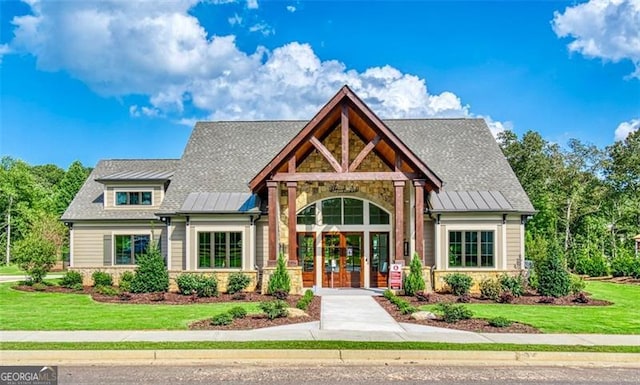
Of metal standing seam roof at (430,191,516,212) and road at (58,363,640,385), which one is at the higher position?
metal standing seam roof at (430,191,516,212)

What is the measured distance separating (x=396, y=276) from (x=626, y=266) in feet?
59.8

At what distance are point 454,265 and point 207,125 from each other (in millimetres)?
14534

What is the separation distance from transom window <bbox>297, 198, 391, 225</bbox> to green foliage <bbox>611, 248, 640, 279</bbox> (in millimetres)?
16622

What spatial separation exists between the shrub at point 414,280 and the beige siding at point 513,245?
194 inches

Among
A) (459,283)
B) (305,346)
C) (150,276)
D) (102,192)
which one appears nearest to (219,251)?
(150,276)

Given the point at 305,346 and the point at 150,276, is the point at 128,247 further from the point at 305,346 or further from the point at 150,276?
the point at 305,346

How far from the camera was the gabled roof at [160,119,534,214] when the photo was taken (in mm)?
22328

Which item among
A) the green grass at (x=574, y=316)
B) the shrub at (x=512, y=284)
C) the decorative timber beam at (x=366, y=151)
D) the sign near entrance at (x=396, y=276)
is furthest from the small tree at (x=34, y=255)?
the shrub at (x=512, y=284)

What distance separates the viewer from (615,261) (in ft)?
97.9

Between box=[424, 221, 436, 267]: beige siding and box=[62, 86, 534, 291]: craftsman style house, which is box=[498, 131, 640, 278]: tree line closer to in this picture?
box=[62, 86, 534, 291]: craftsman style house

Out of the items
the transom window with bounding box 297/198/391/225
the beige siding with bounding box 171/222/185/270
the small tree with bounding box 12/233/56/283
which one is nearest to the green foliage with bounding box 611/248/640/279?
the transom window with bounding box 297/198/391/225

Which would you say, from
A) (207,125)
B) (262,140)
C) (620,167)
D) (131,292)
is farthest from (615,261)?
(131,292)

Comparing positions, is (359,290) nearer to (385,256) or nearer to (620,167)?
(385,256)

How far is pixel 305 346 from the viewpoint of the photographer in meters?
9.58
